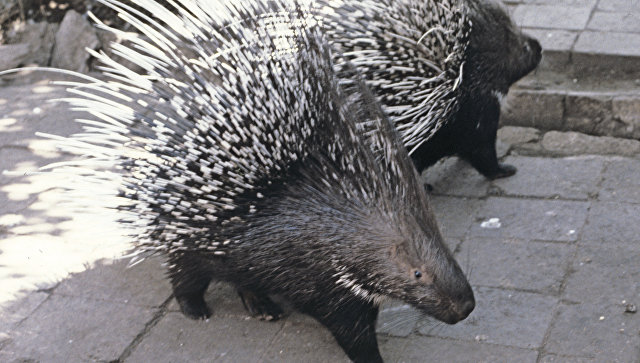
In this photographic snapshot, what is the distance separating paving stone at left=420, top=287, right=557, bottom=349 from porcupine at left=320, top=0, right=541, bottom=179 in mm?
672

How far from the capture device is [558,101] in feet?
13.1

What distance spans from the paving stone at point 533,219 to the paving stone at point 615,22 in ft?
4.32

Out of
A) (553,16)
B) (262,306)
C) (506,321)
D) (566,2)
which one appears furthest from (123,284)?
(566,2)

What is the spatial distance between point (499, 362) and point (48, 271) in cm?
176

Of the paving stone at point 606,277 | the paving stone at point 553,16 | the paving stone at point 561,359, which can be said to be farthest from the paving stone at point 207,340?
the paving stone at point 553,16

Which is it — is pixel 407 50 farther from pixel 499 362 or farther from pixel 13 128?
pixel 13 128

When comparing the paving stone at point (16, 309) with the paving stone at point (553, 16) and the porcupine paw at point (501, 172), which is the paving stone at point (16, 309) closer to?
the porcupine paw at point (501, 172)

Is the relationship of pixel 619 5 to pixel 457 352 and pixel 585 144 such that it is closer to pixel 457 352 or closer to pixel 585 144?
pixel 585 144

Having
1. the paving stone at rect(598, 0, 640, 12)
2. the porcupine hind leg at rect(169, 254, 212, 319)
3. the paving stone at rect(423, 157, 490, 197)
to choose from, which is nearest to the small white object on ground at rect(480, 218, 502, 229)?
the paving stone at rect(423, 157, 490, 197)

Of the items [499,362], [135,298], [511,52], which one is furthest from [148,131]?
[511,52]

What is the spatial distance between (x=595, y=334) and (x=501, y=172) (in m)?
1.12

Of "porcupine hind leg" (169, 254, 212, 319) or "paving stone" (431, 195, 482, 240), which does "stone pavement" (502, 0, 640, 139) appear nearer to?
"paving stone" (431, 195, 482, 240)

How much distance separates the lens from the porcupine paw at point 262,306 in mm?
2938

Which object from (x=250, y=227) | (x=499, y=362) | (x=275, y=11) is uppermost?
(x=275, y=11)
